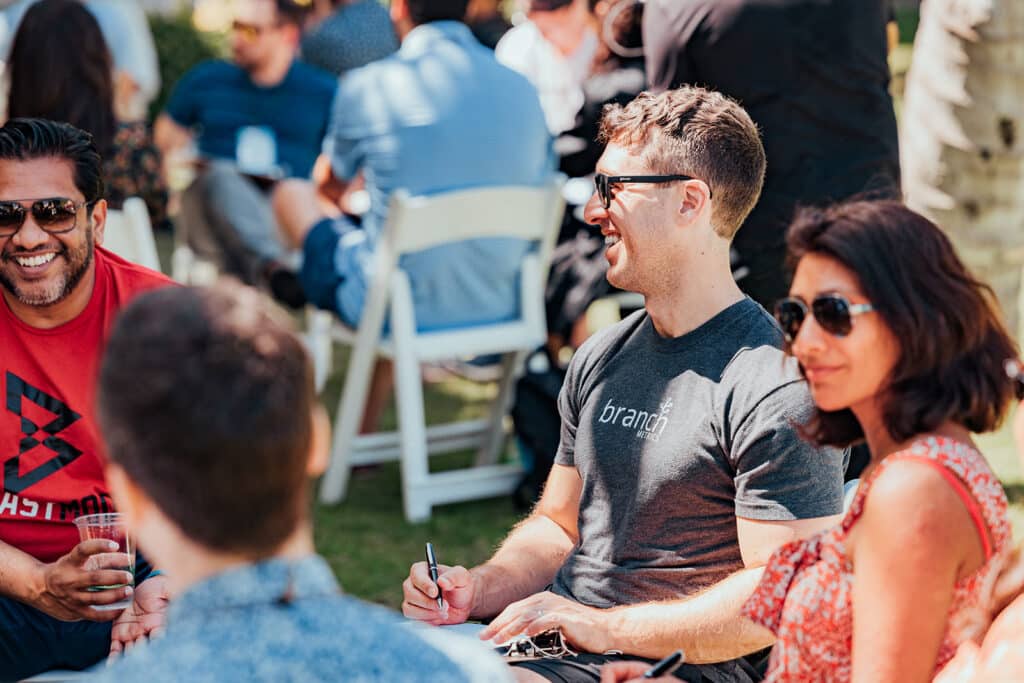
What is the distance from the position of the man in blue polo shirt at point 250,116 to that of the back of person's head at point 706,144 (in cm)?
440

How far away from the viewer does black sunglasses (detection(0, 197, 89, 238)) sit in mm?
2721

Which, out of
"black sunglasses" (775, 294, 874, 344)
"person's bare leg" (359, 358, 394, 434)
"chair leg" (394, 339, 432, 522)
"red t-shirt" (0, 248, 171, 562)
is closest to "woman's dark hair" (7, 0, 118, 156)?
"chair leg" (394, 339, 432, 522)

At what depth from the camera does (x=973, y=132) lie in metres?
5.52

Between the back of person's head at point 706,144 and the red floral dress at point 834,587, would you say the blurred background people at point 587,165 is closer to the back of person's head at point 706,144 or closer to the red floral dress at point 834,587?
the back of person's head at point 706,144

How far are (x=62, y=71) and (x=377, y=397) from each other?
73.1 inches

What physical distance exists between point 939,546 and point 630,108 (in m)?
1.23

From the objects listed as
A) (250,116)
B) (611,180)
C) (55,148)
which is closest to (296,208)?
(250,116)

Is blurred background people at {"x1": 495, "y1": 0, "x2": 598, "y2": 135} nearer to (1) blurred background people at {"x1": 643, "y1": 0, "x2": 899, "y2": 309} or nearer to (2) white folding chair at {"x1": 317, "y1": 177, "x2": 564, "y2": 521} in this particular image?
(2) white folding chair at {"x1": 317, "y1": 177, "x2": 564, "y2": 521}

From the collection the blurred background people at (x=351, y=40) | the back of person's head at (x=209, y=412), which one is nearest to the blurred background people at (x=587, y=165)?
the blurred background people at (x=351, y=40)

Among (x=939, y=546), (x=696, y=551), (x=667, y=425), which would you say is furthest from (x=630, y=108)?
(x=939, y=546)

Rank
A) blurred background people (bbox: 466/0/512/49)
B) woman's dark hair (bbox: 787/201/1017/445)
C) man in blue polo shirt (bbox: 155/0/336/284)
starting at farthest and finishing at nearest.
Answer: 1. blurred background people (bbox: 466/0/512/49)
2. man in blue polo shirt (bbox: 155/0/336/284)
3. woman's dark hair (bbox: 787/201/1017/445)

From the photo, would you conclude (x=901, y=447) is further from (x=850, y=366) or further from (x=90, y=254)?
(x=90, y=254)

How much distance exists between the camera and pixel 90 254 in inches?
109

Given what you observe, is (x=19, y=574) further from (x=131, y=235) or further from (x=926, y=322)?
(x=926, y=322)
